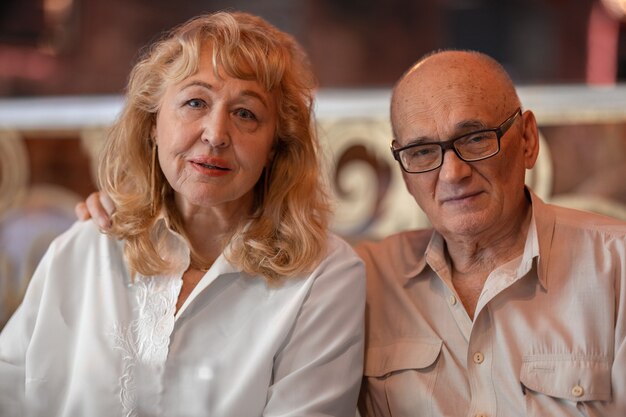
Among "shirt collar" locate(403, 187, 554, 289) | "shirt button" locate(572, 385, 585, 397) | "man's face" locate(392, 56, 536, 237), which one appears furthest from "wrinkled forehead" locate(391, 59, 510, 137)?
"shirt button" locate(572, 385, 585, 397)

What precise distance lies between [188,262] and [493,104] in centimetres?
86

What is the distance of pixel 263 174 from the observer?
2195 mm

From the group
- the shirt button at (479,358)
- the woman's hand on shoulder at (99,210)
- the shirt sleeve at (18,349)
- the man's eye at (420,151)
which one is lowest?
the shirt button at (479,358)

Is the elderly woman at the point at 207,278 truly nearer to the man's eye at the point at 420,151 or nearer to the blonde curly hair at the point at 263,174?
the blonde curly hair at the point at 263,174

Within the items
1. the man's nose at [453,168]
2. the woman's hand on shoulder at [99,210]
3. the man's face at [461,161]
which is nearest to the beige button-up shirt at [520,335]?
the man's face at [461,161]

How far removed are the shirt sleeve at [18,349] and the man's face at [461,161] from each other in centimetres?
100

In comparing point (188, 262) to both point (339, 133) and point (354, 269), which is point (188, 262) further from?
point (339, 133)

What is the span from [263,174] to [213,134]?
0.28 meters

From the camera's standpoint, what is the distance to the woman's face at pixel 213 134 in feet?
6.45

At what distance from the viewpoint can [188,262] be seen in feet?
6.81

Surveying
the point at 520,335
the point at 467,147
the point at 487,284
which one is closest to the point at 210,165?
the point at 467,147

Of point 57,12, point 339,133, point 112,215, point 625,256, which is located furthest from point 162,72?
point 57,12

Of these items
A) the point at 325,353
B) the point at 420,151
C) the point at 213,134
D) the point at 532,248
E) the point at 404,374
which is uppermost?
the point at 213,134

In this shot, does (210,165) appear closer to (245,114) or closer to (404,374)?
(245,114)
